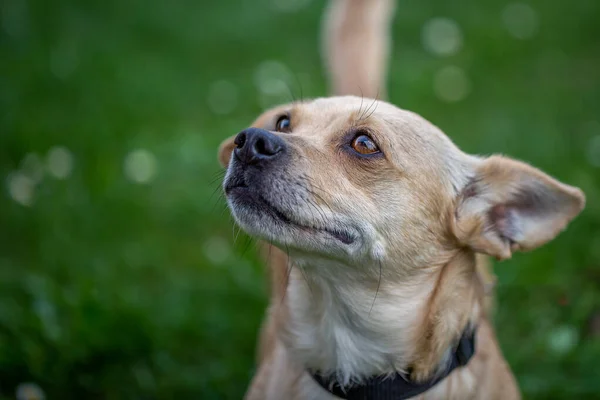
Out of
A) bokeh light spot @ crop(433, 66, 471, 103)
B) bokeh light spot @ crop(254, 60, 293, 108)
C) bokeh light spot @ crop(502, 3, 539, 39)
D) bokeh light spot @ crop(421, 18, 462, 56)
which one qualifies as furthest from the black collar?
bokeh light spot @ crop(502, 3, 539, 39)

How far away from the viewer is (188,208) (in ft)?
16.2

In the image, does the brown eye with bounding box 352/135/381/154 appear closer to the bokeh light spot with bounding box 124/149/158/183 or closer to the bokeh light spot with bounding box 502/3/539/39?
the bokeh light spot with bounding box 124/149/158/183

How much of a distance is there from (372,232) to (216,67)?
186 inches

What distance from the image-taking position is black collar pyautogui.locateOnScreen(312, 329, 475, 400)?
8.51 ft

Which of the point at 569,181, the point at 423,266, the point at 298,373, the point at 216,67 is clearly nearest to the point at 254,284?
the point at 298,373

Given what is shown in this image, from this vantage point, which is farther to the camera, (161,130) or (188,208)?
(161,130)

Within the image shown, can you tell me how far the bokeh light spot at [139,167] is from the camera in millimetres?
5000

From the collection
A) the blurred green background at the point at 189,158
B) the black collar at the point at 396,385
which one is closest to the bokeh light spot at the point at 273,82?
the blurred green background at the point at 189,158

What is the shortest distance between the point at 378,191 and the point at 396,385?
0.73m

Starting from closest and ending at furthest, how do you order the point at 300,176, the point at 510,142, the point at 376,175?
the point at 300,176 < the point at 376,175 < the point at 510,142

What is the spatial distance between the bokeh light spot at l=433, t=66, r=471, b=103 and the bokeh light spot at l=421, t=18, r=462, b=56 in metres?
0.37

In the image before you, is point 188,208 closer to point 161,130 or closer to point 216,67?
point 161,130

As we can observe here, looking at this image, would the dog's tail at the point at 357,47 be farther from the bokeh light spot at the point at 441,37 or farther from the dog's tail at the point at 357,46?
the bokeh light spot at the point at 441,37

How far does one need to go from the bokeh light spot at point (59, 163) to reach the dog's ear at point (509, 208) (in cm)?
284
